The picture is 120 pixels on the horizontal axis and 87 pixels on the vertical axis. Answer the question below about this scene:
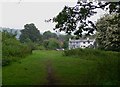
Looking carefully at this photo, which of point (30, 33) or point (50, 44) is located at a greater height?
point (30, 33)

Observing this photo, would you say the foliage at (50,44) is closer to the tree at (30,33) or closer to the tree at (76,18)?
the tree at (30,33)

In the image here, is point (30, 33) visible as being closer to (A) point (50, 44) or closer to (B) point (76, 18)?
(A) point (50, 44)

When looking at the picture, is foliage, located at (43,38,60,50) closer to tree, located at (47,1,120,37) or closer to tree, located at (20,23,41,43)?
tree, located at (20,23,41,43)

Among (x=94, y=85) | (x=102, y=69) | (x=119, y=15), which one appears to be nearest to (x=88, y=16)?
(x=119, y=15)

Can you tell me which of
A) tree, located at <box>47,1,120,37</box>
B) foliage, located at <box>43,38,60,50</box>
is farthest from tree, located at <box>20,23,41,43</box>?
tree, located at <box>47,1,120,37</box>

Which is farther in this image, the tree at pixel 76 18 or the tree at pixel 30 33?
the tree at pixel 30 33

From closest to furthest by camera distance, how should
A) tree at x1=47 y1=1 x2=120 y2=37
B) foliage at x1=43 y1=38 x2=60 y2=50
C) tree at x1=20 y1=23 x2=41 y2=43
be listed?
tree at x1=47 y1=1 x2=120 y2=37, foliage at x1=43 y1=38 x2=60 y2=50, tree at x1=20 y1=23 x2=41 y2=43

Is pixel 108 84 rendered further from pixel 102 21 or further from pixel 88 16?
pixel 102 21

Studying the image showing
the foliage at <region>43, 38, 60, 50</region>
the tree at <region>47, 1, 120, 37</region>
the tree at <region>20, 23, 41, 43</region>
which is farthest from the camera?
the tree at <region>20, 23, 41, 43</region>

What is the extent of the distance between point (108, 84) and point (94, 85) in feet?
3.65

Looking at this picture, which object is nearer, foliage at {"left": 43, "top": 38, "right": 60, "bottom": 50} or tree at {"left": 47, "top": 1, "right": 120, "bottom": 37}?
tree at {"left": 47, "top": 1, "right": 120, "bottom": 37}

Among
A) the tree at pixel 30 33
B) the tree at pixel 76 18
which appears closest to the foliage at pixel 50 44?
the tree at pixel 30 33

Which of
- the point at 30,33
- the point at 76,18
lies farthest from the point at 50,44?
the point at 76,18

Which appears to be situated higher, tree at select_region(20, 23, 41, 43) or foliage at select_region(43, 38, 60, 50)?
tree at select_region(20, 23, 41, 43)
